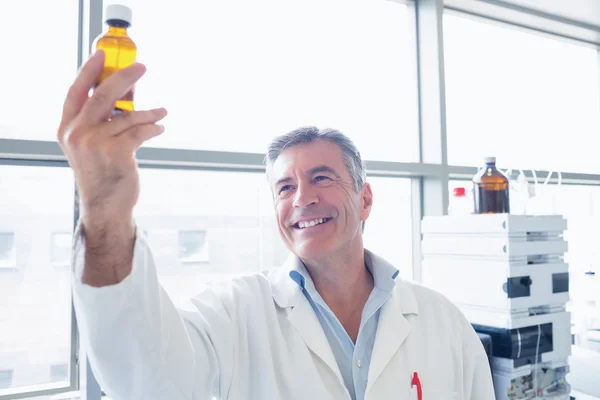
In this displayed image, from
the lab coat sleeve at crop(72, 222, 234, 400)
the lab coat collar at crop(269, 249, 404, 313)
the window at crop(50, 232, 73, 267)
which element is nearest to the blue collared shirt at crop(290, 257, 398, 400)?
the lab coat collar at crop(269, 249, 404, 313)

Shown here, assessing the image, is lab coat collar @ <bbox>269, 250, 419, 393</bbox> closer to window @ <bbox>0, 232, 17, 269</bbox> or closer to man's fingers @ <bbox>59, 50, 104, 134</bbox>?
man's fingers @ <bbox>59, 50, 104, 134</bbox>

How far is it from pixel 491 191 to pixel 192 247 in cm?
113

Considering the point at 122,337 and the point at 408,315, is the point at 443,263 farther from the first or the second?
the point at 122,337

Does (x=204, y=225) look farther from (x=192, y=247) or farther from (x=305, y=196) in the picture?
(x=305, y=196)

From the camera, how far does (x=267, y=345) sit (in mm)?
1105

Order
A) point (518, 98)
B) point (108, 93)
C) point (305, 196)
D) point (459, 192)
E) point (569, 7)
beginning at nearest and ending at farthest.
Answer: point (108, 93)
point (305, 196)
point (459, 192)
point (569, 7)
point (518, 98)

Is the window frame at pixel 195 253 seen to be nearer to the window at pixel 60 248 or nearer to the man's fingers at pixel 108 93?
the window at pixel 60 248

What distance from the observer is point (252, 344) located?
111cm

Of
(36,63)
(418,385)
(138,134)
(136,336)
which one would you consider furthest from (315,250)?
(36,63)

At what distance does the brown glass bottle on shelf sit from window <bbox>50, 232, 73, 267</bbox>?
1.45 meters

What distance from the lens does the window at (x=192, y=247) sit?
1736 millimetres

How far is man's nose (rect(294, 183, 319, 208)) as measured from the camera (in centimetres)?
123

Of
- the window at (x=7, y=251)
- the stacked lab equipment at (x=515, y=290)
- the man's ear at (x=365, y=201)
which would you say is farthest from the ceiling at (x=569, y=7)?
the window at (x=7, y=251)

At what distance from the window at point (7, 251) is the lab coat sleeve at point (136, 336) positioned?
875mm
